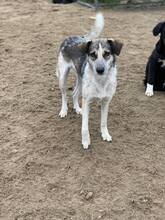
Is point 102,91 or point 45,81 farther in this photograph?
point 45,81

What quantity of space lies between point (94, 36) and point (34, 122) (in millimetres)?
1196

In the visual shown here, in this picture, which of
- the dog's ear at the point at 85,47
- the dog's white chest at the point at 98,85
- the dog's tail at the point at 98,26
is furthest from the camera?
the dog's tail at the point at 98,26

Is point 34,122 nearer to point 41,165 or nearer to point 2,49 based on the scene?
point 41,165

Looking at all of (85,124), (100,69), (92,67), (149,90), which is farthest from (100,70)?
(149,90)

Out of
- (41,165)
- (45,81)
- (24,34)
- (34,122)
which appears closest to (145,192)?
(41,165)

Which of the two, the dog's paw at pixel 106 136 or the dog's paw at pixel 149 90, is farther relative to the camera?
the dog's paw at pixel 149 90

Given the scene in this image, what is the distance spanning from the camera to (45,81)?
6.15 meters

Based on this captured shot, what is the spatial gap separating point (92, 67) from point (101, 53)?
19 centimetres

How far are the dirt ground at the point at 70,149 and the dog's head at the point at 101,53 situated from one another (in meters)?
0.92

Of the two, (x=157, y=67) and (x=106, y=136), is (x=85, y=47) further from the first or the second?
(x=157, y=67)

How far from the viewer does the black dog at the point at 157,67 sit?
5.72m

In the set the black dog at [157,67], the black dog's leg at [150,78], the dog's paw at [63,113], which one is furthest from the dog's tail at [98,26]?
the black dog's leg at [150,78]

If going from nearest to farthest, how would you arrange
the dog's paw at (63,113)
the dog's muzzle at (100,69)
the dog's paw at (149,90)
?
1. the dog's muzzle at (100,69)
2. the dog's paw at (63,113)
3. the dog's paw at (149,90)

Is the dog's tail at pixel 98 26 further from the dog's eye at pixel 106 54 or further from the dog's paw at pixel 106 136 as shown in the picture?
the dog's paw at pixel 106 136
